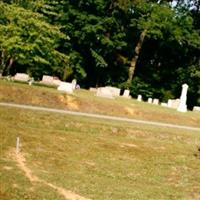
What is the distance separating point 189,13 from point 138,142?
Answer: 43.0 metres

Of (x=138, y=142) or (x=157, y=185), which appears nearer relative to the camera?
(x=157, y=185)

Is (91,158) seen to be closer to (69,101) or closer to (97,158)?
(97,158)

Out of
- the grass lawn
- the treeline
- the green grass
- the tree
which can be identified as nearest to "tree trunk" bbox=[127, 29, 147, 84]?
the treeline

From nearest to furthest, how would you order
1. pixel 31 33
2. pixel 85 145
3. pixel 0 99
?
pixel 85 145 → pixel 0 99 → pixel 31 33

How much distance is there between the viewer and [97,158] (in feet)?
94.5

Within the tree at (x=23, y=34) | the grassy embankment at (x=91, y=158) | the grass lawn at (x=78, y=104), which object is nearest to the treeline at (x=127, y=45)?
the tree at (x=23, y=34)

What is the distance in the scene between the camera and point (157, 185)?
26031 millimetres

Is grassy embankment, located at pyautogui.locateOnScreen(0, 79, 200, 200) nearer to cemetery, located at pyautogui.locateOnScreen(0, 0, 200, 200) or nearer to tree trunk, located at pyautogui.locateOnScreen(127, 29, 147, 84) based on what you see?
cemetery, located at pyautogui.locateOnScreen(0, 0, 200, 200)

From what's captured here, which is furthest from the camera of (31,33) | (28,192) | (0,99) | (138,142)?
(31,33)

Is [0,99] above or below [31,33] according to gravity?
below

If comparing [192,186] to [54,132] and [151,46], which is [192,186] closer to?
[54,132]

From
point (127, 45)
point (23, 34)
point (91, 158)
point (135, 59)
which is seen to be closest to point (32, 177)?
point (91, 158)

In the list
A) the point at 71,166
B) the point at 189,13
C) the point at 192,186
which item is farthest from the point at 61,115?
the point at 189,13

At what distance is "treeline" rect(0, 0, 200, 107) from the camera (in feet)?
222
